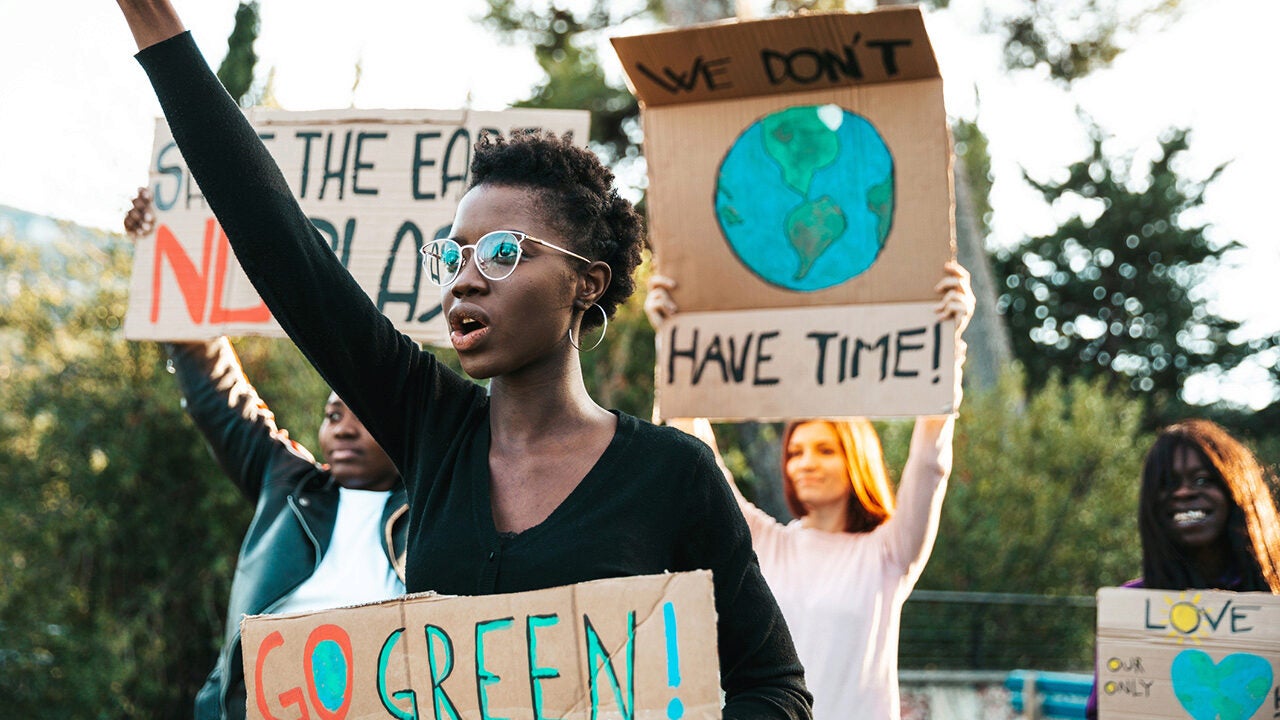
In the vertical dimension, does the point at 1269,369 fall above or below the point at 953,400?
above

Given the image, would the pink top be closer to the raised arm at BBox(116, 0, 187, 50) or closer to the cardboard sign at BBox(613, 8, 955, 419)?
the cardboard sign at BBox(613, 8, 955, 419)

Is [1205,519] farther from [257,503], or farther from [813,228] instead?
[257,503]

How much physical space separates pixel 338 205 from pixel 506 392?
2280 mm

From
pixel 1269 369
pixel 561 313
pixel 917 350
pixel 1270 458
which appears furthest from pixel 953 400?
pixel 1269 369

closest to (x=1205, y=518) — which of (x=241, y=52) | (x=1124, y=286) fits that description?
(x=241, y=52)

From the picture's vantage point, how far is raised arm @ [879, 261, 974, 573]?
3281 millimetres

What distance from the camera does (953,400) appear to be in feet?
11.0

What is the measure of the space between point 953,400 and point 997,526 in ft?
20.7

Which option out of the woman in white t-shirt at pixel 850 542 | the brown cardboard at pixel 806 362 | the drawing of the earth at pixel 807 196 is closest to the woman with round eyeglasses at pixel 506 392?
the woman in white t-shirt at pixel 850 542

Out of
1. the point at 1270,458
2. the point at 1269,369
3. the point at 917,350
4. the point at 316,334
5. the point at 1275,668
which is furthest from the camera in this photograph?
the point at 1269,369

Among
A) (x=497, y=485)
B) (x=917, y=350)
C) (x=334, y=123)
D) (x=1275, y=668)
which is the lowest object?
(x=1275, y=668)

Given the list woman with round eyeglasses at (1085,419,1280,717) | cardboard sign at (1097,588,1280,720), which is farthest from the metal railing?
cardboard sign at (1097,588,1280,720)

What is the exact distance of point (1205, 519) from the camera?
11.2ft

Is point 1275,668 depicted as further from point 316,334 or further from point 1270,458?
point 1270,458
